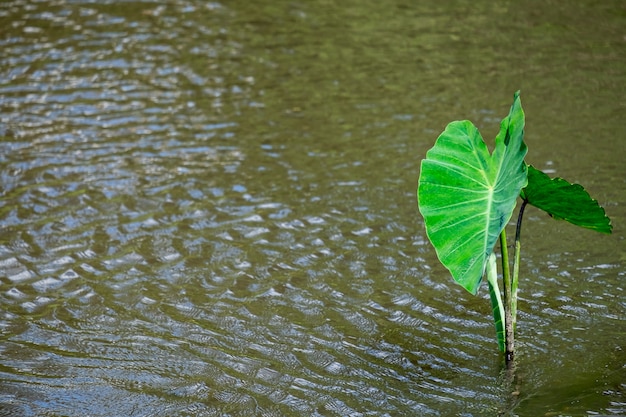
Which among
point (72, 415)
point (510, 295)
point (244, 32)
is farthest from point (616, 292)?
point (244, 32)

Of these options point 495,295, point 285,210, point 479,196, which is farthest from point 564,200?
point 285,210

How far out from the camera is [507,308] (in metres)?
3.24

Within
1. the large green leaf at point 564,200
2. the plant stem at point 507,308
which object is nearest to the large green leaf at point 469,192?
the large green leaf at point 564,200

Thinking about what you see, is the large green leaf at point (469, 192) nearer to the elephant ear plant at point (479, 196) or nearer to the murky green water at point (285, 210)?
the elephant ear plant at point (479, 196)

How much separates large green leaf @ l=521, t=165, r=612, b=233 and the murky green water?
0.71 m

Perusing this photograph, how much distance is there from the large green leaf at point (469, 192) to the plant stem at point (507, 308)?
0.76 feet

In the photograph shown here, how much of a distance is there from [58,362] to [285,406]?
1.12m

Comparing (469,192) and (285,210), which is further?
(285,210)

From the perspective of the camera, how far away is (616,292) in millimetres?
3947

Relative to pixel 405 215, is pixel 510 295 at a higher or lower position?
higher

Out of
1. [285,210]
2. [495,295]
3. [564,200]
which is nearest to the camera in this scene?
[564,200]

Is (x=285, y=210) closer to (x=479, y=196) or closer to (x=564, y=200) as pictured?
(x=479, y=196)

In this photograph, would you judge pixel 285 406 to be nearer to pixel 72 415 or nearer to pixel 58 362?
pixel 72 415

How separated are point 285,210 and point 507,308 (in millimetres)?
2048
